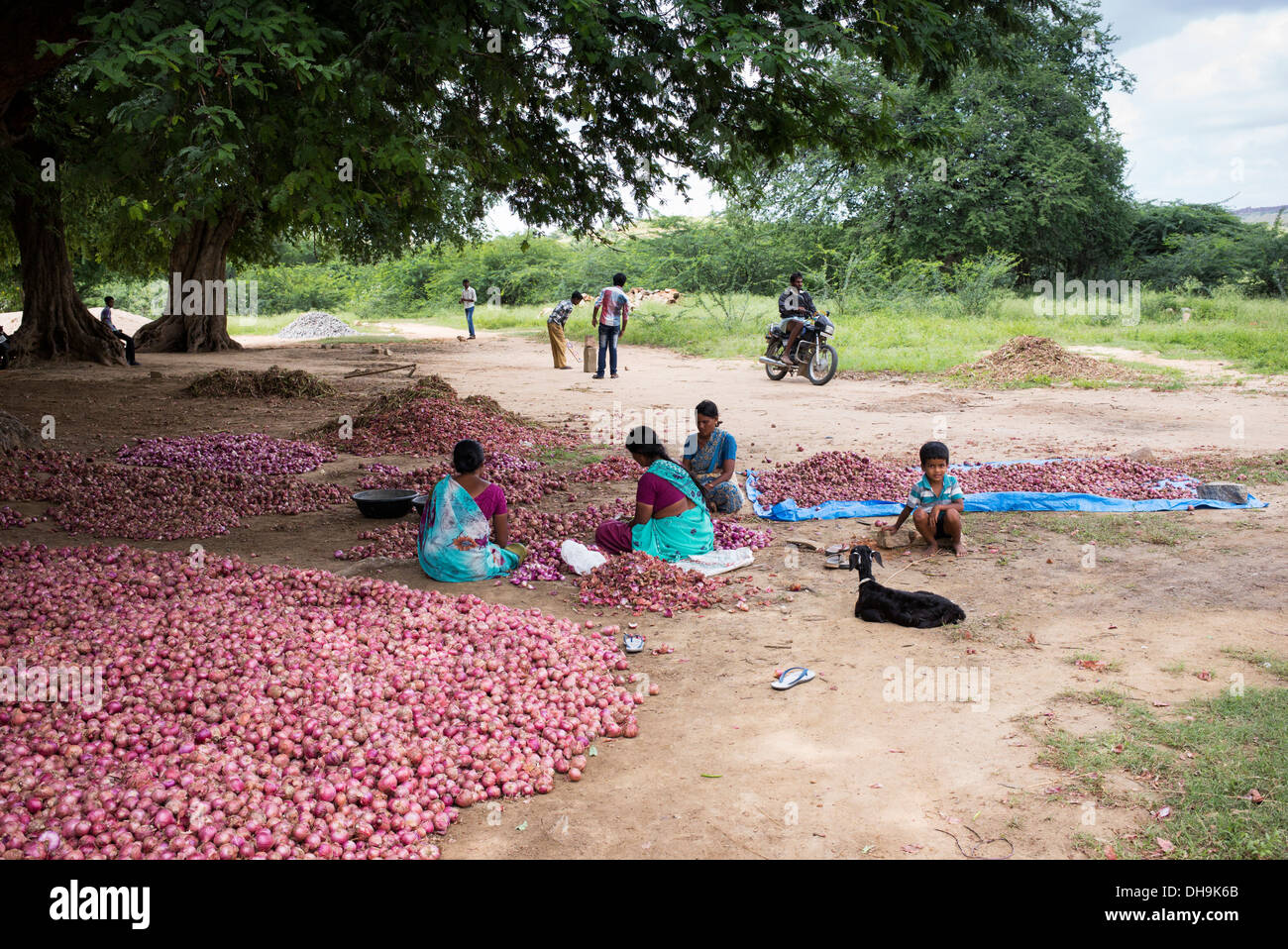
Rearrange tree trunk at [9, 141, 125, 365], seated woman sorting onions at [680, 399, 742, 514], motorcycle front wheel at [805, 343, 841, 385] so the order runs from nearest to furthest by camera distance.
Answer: seated woman sorting onions at [680, 399, 742, 514]
motorcycle front wheel at [805, 343, 841, 385]
tree trunk at [9, 141, 125, 365]

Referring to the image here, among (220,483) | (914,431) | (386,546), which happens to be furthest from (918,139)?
(220,483)

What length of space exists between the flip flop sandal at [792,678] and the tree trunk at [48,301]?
18186 mm

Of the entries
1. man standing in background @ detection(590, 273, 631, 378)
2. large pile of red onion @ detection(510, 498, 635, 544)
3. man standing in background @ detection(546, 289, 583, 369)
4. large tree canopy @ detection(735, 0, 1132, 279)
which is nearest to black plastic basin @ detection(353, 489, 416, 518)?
large pile of red onion @ detection(510, 498, 635, 544)

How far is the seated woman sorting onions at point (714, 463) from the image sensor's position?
7082 millimetres

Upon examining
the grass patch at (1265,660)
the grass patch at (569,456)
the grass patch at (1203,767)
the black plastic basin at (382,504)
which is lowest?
the grass patch at (1203,767)

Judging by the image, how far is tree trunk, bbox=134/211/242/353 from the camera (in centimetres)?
2152

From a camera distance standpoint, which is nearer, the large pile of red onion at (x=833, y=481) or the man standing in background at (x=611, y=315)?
the large pile of red onion at (x=833, y=481)

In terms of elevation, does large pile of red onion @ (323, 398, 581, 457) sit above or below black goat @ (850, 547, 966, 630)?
above

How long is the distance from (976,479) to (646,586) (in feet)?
12.2

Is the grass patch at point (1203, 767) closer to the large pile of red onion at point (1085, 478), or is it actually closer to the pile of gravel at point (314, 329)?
the large pile of red onion at point (1085, 478)

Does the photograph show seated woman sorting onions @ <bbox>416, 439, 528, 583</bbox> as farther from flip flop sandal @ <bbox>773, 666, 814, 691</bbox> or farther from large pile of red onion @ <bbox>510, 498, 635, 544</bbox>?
flip flop sandal @ <bbox>773, 666, 814, 691</bbox>

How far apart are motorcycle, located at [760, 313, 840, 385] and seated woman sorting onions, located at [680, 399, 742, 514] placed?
776cm

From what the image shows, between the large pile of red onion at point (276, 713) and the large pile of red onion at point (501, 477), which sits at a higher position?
the large pile of red onion at point (501, 477)

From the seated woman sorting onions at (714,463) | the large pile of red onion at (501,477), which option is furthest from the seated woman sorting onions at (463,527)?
the seated woman sorting onions at (714,463)
